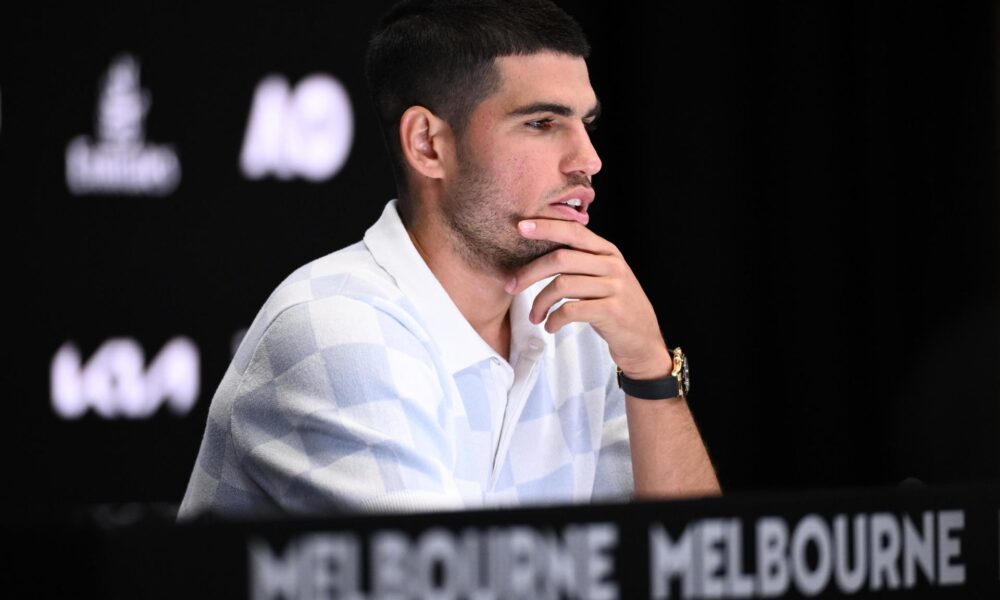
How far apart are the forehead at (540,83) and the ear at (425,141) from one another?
0.07 metres

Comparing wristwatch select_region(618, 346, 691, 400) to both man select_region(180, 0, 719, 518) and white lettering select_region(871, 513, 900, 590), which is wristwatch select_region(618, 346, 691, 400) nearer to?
man select_region(180, 0, 719, 518)

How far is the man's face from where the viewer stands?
1.64 m

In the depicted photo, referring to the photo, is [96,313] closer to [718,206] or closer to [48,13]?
[48,13]

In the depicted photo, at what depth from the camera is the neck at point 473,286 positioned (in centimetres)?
167

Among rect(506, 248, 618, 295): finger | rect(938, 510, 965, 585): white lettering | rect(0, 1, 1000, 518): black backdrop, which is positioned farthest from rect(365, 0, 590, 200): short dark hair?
rect(0, 1, 1000, 518): black backdrop

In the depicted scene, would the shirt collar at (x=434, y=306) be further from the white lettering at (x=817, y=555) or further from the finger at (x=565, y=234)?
the white lettering at (x=817, y=555)

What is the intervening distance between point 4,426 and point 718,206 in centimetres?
173

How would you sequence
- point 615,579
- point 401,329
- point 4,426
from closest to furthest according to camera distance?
point 615,579 < point 401,329 < point 4,426

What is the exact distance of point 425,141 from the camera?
1.73m

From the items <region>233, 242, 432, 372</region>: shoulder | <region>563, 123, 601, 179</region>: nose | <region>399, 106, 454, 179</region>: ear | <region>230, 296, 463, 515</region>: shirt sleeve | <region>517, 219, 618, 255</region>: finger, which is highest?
<region>399, 106, 454, 179</region>: ear

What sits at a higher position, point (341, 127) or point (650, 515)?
point (341, 127)

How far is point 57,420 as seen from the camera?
2598 mm

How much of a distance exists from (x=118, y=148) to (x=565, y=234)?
54.0 inches

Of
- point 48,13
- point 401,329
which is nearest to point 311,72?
point 48,13
